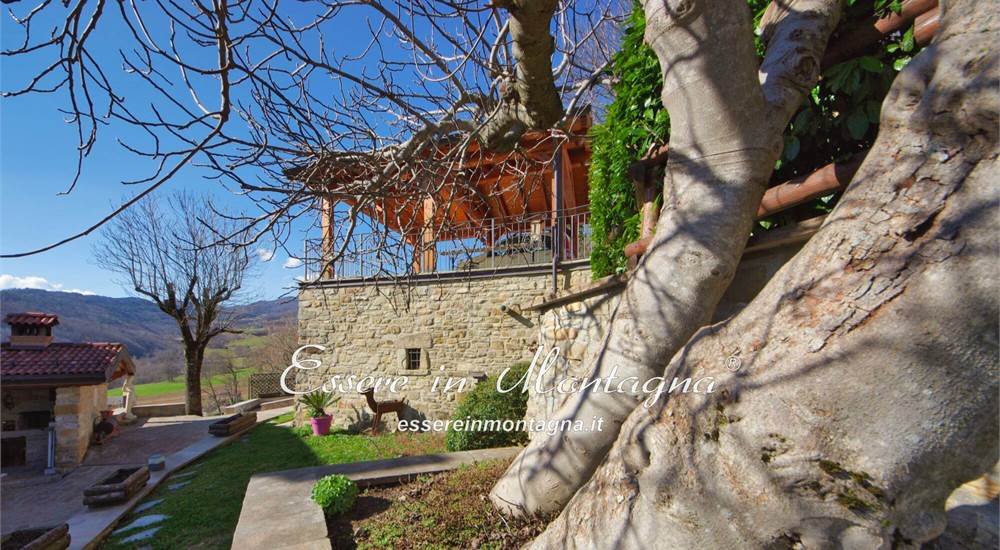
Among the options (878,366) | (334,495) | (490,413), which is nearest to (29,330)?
(490,413)

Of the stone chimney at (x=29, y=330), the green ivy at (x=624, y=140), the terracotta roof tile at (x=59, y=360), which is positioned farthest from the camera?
the stone chimney at (x=29, y=330)

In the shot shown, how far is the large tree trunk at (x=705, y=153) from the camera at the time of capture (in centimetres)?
183

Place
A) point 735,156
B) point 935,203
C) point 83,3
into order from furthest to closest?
point 735,156, point 83,3, point 935,203

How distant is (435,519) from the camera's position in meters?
2.68

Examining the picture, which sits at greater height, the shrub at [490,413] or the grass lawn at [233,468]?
the shrub at [490,413]

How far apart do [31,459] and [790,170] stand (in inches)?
528

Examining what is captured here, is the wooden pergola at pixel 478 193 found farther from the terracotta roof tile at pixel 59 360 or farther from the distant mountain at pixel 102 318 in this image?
the distant mountain at pixel 102 318

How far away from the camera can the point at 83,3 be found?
1.62 metres

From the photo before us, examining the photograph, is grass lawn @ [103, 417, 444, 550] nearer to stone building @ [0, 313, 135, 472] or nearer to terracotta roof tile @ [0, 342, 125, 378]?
stone building @ [0, 313, 135, 472]

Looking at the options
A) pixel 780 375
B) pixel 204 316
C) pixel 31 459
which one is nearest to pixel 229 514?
pixel 780 375

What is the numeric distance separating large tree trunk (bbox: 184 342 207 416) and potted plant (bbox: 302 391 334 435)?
6.64m

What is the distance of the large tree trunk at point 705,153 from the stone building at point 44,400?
37.3ft

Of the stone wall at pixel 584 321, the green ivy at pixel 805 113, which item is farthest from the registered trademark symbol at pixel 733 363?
the green ivy at pixel 805 113

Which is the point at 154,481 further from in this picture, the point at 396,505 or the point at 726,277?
the point at 726,277
